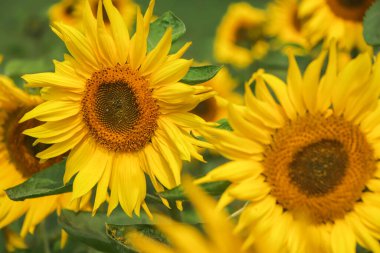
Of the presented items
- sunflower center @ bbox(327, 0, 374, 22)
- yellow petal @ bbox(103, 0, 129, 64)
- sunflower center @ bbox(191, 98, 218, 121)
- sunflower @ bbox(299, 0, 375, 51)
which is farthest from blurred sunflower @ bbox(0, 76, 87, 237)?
sunflower center @ bbox(327, 0, 374, 22)

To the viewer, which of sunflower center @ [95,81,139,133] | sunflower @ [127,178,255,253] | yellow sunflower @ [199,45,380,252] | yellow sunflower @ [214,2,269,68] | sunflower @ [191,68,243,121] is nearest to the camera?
sunflower @ [127,178,255,253]

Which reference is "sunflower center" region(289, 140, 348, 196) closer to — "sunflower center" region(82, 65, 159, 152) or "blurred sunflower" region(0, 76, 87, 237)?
"sunflower center" region(82, 65, 159, 152)

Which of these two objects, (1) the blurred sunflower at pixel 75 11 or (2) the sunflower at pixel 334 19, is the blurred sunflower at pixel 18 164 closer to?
(2) the sunflower at pixel 334 19

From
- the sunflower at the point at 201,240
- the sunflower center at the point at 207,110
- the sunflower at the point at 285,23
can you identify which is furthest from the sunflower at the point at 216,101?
the sunflower at the point at 201,240

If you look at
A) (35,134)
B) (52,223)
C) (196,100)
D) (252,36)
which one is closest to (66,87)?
(35,134)

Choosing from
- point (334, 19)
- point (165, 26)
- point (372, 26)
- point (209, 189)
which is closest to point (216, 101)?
point (334, 19)

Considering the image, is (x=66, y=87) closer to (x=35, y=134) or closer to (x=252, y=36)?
(x=35, y=134)
